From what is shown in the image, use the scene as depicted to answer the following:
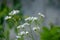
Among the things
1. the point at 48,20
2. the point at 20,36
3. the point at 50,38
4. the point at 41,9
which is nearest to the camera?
the point at 20,36

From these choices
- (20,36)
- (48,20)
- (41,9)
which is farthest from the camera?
(41,9)

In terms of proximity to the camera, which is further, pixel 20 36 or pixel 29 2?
pixel 29 2

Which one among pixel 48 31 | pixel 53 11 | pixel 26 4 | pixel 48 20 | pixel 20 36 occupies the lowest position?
pixel 20 36

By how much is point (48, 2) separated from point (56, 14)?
17 centimetres

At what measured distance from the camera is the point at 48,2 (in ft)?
8.48

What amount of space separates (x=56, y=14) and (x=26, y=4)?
1.36 ft

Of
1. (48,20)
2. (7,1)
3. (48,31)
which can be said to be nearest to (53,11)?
(48,20)

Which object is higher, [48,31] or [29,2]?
[29,2]

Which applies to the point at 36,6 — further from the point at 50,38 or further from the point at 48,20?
the point at 50,38

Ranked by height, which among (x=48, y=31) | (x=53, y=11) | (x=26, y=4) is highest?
(x=26, y=4)

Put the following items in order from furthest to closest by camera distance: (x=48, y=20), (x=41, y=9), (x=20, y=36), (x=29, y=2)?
1. (x=29, y=2)
2. (x=41, y=9)
3. (x=48, y=20)
4. (x=20, y=36)

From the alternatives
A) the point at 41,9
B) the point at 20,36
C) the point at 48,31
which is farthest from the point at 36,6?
the point at 20,36

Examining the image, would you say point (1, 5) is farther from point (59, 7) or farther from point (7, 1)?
point (59, 7)

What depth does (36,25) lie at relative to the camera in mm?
1312
